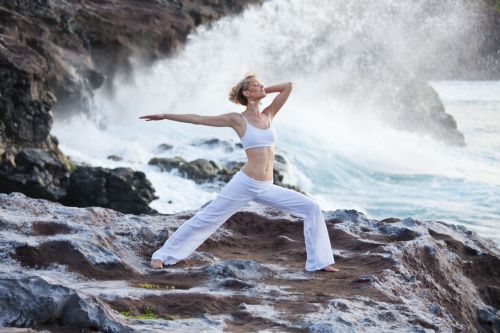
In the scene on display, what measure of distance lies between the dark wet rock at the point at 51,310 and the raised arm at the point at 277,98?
2672mm

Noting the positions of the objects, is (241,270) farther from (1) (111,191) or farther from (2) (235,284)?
(1) (111,191)

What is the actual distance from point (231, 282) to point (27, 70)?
12259 mm

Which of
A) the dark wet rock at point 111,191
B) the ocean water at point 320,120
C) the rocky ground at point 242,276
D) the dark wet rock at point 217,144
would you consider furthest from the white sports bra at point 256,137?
the dark wet rock at point 217,144

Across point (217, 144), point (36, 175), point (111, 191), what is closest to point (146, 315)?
point (111, 191)

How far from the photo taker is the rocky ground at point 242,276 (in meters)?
5.18

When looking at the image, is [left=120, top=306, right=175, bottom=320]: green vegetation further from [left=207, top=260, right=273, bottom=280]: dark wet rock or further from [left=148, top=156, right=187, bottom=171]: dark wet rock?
[left=148, top=156, right=187, bottom=171]: dark wet rock

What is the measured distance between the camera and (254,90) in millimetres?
7012

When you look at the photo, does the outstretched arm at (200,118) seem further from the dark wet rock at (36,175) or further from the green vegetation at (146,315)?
the dark wet rock at (36,175)

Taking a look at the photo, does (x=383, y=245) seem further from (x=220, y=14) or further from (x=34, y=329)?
(x=220, y=14)

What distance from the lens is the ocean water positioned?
2008 cm

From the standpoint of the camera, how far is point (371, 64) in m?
33.1

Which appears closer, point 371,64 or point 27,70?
point 27,70

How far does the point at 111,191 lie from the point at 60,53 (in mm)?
8703

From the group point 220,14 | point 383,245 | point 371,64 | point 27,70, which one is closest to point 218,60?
point 220,14
